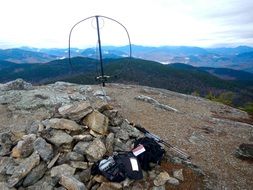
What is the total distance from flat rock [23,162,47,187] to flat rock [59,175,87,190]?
1221 millimetres

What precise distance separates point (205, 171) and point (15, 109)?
1374cm

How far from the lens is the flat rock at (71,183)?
12828 mm

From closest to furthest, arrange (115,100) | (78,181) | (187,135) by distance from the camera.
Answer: (78,181) → (187,135) → (115,100)

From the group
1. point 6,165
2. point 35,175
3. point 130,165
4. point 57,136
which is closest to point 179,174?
point 130,165

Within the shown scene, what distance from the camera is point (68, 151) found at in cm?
1473

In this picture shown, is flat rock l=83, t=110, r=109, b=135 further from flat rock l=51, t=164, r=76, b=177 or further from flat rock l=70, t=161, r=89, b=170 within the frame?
flat rock l=51, t=164, r=76, b=177

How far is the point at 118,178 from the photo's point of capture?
13656 mm

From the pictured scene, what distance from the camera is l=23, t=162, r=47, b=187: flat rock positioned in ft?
44.7

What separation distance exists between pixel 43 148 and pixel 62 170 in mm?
1569

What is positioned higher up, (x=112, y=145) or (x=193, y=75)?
(x=112, y=145)

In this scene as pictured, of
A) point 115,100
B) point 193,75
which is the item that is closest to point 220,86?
point 193,75

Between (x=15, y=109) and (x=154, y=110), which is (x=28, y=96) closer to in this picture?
(x=15, y=109)

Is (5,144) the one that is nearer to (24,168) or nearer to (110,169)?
(24,168)

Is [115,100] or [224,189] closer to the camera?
[224,189]
